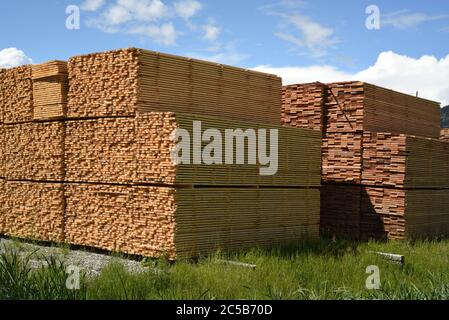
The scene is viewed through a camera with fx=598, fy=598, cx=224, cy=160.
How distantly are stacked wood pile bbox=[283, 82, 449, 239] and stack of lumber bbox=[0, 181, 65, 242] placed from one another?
5817mm

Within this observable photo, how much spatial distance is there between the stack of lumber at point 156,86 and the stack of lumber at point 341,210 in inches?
126

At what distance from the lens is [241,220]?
10391 millimetres

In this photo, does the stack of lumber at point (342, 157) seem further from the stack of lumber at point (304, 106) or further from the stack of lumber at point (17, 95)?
the stack of lumber at point (17, 95)

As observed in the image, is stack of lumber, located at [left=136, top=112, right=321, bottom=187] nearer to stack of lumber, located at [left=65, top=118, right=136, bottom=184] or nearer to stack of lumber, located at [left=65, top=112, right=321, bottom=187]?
stack of lumber, located at [left=65, top=112, right=321, bottom=187]

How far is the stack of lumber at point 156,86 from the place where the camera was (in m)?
9.84

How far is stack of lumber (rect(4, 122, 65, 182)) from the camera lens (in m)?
11.1

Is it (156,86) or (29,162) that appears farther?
(29,162)

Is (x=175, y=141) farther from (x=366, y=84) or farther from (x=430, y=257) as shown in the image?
(x=366, y=84)

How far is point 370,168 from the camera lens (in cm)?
1317

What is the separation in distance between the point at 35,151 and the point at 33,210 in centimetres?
A: 115

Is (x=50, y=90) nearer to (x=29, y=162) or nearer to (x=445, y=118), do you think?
(x=29, y=162)

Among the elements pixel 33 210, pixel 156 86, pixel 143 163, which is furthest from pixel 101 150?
pixel 33 210

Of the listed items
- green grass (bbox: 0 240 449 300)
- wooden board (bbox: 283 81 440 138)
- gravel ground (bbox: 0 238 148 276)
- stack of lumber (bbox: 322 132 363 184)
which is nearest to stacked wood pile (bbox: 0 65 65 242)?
gravel ground (bbox: 0 238 148 276)
